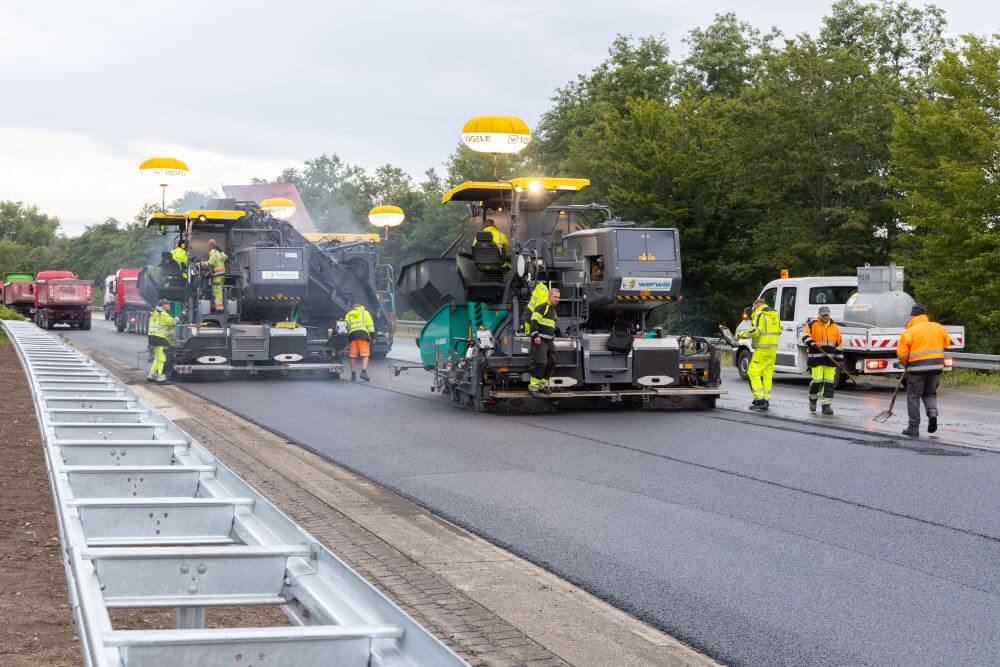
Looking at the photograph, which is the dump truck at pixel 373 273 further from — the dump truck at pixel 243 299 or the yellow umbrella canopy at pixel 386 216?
the yellow umbrella canopy at pixel 386 216

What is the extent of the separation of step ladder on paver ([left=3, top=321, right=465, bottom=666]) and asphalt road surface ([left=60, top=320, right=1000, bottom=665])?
8.10 ft

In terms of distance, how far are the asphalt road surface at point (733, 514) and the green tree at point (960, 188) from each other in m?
14.3

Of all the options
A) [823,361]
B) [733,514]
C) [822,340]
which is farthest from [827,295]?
[733,514]

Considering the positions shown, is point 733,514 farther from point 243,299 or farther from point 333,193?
point 333,193

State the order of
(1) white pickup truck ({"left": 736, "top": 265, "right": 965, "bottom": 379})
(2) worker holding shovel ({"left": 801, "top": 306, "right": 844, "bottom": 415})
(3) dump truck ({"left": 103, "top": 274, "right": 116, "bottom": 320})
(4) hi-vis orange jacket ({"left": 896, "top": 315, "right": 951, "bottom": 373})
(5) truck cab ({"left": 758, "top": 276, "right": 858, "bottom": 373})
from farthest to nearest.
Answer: (3) dump truck ({"left": 103, "top": 274, "right": 116, "bottom": 320}), (5) truck cab ({"left": 758, "top": 276, "right": 858, "bottom": 373}), (1) white pickup truck ({"left": 736, "top": 265, "right": 965, "bottom": 379}), (2) worker holding shovel ({"left": 801, "top": 306, "right": 844, "bottom": 415}), (4) hi-vis orange jacket ({"left": 896, "top": 315, "right": 951, "bottom": 373})

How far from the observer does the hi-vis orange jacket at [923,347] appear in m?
12.8

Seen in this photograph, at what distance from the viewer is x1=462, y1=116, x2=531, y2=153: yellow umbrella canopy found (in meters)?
14.6

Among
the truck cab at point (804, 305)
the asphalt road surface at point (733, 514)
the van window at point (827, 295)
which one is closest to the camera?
the asphalt road surface at point (733, 514)

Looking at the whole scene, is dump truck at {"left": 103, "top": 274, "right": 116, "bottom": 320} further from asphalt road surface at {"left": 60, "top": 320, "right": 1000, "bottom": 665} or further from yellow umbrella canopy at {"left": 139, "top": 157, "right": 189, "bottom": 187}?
asphalt road surface at {"left": 60, "top": 320, "right": 1000, "bottom": 665}

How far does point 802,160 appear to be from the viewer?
117ft

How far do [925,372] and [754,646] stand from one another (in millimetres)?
8499

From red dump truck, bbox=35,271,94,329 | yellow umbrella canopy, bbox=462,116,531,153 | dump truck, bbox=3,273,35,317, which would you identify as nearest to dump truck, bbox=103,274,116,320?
red dump truck, bbox=35,271,94,329

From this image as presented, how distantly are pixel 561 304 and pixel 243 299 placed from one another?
8.04 meters

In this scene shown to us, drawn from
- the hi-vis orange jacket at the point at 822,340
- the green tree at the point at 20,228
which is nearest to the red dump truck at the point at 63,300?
the hi-vis orange jacket at the point at 822,340
